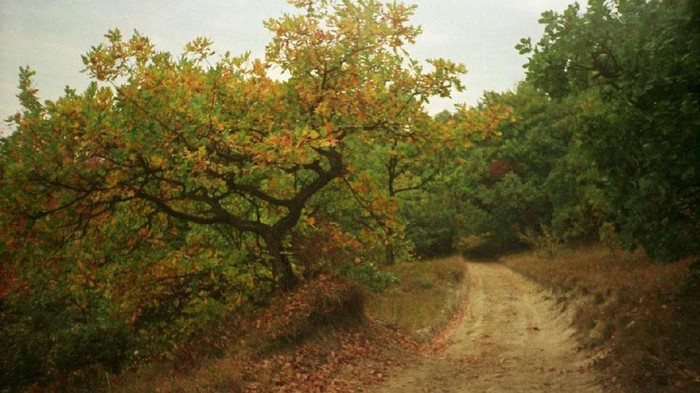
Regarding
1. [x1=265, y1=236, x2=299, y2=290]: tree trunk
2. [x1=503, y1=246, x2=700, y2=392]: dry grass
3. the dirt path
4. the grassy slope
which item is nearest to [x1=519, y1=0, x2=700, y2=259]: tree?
[x1=503, y1=246, x2=700, y2=392]: dry grass

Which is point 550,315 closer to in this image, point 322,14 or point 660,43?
point 660,43

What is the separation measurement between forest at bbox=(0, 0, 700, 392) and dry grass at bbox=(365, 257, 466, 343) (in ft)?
10.3

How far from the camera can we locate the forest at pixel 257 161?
9.74 meters

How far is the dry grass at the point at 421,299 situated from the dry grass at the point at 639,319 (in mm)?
4781

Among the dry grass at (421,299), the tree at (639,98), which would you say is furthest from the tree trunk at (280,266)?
the tree at (639,98)

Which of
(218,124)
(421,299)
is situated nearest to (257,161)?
(218,124)

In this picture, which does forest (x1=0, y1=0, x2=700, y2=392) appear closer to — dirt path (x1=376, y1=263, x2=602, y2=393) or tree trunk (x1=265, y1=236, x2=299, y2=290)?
tree trunk (x1=265, y1=236, x2=299, y2=290)

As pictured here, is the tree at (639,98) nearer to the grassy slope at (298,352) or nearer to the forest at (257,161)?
the forest at (257,161)

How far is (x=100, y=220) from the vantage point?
12.2m

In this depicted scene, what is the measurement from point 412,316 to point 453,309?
12.9 feet

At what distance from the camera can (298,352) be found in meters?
11.4

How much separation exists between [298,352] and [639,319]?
7994mm

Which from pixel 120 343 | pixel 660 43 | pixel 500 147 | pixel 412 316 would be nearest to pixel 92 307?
pixel 120 343

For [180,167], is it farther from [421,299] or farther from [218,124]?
[421,299]
